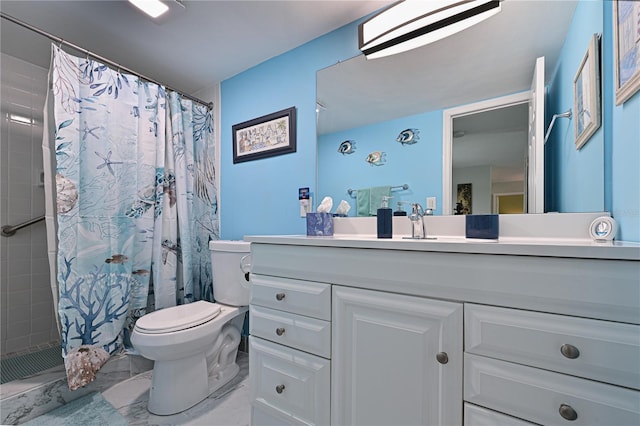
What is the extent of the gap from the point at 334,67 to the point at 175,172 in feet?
4.25

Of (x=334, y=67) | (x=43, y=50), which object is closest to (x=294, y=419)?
(x=334, y=67)

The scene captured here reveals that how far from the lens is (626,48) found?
752 millimetres

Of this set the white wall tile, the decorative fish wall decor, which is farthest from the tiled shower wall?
the decorative fish wall decor

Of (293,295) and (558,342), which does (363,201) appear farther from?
(558,342)

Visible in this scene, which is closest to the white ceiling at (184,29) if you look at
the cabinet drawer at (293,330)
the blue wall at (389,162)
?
the blue wall at (389,162)

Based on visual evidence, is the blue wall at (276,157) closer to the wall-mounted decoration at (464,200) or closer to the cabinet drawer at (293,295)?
the cabinet drawer at (293,295)

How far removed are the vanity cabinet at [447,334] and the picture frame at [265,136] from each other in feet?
3.09

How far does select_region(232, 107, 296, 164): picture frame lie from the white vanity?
94cm

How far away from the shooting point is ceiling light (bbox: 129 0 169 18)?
136 centimetres

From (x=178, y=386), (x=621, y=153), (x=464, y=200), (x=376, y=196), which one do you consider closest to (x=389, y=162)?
(x=376, y=196)

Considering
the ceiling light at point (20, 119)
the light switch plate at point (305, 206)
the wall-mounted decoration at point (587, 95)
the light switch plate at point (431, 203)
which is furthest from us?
the ceiling light at point (20, 119)

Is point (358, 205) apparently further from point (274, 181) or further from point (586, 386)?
point (586, 386)

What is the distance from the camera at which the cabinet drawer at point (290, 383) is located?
0.96m

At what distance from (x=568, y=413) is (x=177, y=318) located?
164 cm
